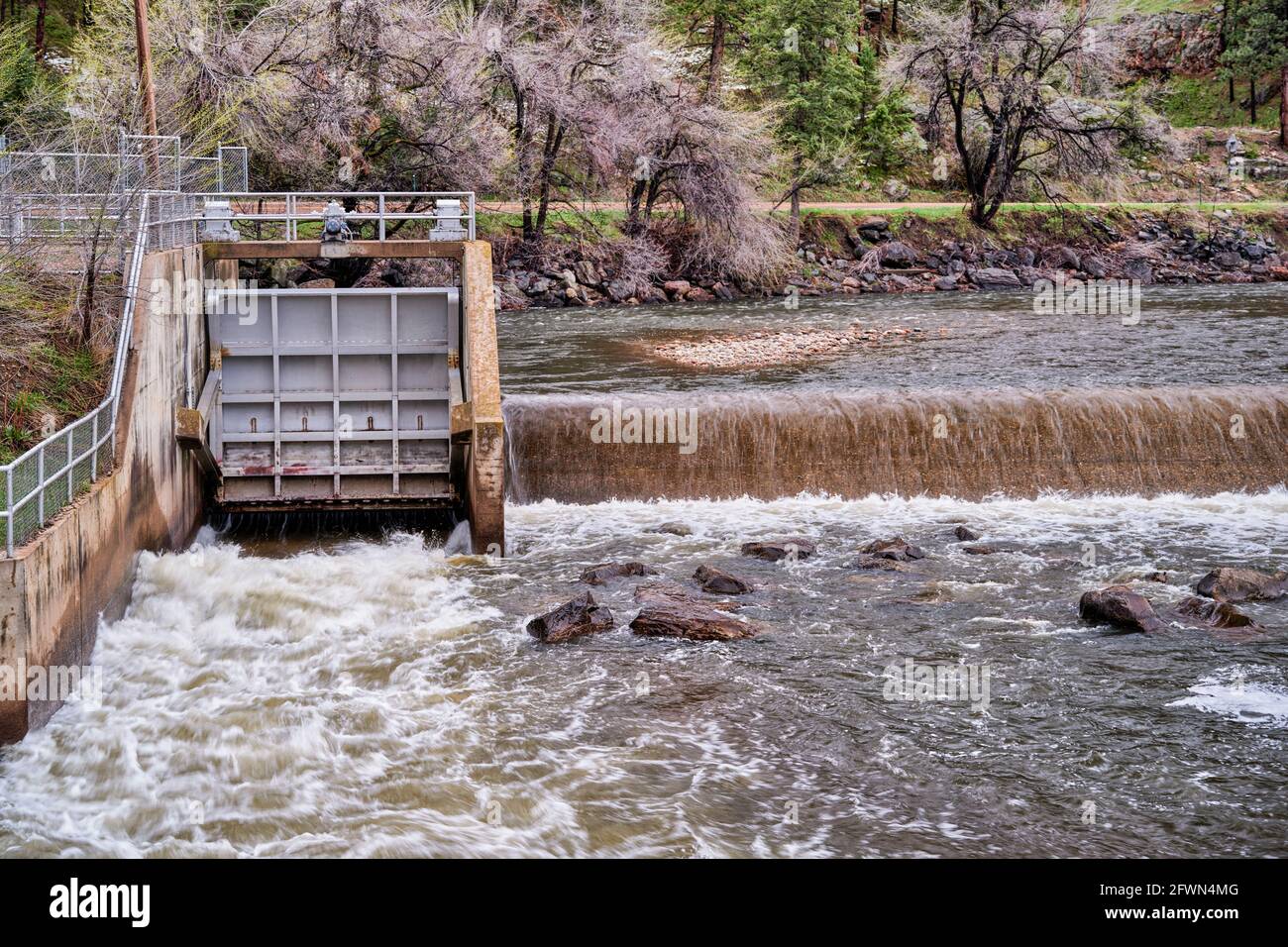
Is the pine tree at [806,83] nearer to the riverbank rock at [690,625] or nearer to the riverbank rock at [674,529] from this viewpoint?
the riverbank rock at [674,529]

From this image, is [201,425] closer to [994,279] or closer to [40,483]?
[40,483]

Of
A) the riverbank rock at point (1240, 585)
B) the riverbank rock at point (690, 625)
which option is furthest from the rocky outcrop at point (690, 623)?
the riverbank rock at point (1240, 585)

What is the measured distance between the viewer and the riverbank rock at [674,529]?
19141mm

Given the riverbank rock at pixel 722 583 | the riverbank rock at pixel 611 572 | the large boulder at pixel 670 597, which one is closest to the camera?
the large boulder at pixel 670 597

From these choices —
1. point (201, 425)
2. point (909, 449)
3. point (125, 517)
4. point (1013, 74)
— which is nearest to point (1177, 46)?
point (1013, 74)

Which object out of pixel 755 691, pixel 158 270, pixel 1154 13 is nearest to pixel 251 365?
pixel 158 270

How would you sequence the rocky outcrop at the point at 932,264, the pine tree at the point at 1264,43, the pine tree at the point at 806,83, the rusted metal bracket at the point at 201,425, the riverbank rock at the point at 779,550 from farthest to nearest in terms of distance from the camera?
the pine tree at the point at 1264,43
the pine tree at the point at 806,83
the rocky outcrop at the point at 932,264
the rusted metal bracket at the point at 201,425
the riverbank rock at the point at 779,550

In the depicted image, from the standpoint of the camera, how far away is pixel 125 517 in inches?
597

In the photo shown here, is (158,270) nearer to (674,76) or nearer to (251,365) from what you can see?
(251,365)

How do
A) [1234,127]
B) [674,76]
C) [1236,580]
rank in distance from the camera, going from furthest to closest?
[1234,127] → [674,76] → [1236,580]

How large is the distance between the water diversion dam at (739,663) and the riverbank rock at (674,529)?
22 cm

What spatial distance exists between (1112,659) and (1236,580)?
10.6 feet

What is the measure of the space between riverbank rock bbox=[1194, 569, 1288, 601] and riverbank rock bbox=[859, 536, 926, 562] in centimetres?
359

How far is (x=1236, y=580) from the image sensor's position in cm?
1578
